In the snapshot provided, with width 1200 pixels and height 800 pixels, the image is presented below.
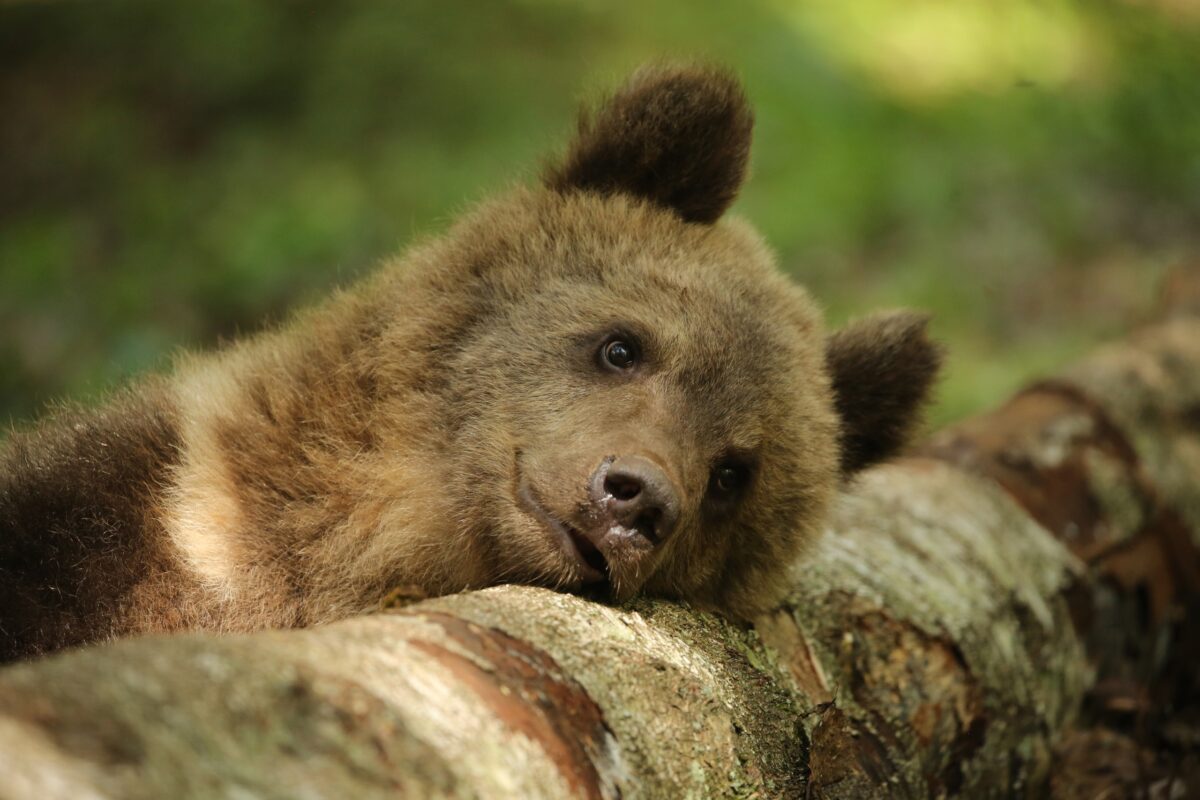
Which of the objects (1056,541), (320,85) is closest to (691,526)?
(1056,541)

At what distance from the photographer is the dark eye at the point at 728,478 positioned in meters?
3.46

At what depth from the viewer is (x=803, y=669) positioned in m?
3.37

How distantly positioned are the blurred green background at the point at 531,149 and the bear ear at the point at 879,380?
357cm

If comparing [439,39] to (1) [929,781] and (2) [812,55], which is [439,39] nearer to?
(2) [812,55]

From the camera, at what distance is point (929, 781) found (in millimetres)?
3502

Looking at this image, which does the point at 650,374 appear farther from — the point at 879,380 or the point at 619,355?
the point at 879,380

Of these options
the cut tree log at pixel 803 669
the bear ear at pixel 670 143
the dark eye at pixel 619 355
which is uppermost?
the bear ear at pixel 670 143

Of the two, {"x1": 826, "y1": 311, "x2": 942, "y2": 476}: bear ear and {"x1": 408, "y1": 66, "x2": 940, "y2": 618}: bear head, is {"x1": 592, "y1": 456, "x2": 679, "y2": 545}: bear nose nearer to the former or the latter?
{"x1": 408, "y1": 66, "x2": 940, "y2": 618}: bear head

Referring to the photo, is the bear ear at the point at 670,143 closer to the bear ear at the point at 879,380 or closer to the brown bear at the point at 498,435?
the brown bear at the point at 498,435

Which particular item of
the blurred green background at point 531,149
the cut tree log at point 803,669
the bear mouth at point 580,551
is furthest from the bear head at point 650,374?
the blurred green background at point 531,149

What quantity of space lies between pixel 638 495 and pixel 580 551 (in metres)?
0.24

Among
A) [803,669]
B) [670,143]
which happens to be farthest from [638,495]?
[670,143]

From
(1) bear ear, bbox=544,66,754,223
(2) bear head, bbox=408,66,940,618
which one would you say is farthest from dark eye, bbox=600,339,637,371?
(1) bear ear, bbox=544,66,754,223

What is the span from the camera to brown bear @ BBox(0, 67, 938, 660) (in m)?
3.05
